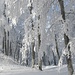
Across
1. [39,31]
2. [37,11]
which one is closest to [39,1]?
[37,11]

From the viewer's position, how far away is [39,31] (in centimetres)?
1238

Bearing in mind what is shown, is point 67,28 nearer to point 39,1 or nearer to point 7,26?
point 39,1

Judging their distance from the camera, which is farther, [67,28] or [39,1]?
[39,1]

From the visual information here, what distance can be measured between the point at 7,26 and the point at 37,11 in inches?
1050

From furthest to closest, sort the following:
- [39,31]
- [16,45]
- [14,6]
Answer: [16,45], [14,6], [39,31]

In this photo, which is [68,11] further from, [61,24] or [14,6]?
[14,6]

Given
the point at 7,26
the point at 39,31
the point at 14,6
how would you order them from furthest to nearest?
the point at 7,26 → the point at 14,6 → the point at 39,31

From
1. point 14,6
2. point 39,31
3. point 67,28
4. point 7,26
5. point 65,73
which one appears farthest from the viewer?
point 7,26

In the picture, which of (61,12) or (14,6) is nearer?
(61,12)

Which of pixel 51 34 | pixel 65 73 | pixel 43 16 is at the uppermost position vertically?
pixel 43 16

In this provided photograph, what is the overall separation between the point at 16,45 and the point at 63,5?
51817 mm

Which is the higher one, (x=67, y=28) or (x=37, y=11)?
(x=37, y=11)

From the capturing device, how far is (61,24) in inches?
471

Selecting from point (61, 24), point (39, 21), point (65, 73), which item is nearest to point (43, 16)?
point (39, 21)
